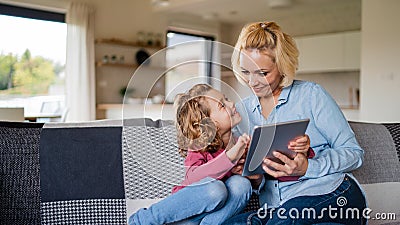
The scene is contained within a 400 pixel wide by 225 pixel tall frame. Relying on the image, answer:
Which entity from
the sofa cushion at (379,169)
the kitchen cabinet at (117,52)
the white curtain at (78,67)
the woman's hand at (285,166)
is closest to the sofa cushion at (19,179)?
the woman's hand at (285,166)

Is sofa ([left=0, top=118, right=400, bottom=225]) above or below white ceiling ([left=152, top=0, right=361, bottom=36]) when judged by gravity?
below

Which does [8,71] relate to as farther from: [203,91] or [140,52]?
[203,91]

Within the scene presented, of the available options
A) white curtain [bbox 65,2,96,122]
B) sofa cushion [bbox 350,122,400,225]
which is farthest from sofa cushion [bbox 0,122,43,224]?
white curtain [bbox 65,2,96,122]

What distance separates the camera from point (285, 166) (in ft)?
3.94

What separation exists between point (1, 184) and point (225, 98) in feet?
2.51

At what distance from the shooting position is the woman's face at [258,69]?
124 cm

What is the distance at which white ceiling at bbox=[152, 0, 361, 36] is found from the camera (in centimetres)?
627

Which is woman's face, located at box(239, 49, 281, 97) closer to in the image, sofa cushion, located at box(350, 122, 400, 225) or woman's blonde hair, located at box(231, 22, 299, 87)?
woman's blonde hair, located at box(231, 22, 299, 87)

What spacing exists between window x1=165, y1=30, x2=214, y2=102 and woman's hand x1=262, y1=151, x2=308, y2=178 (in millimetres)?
287

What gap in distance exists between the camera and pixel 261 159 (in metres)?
1.18

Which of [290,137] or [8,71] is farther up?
[8,71]

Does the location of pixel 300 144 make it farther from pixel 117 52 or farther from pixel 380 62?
pixel 117 52

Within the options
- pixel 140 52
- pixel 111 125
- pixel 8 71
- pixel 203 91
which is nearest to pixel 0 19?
pixel 8 71

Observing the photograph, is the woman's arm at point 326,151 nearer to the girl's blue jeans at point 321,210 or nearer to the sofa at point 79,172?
the girl's blue jeans at point 321,210
